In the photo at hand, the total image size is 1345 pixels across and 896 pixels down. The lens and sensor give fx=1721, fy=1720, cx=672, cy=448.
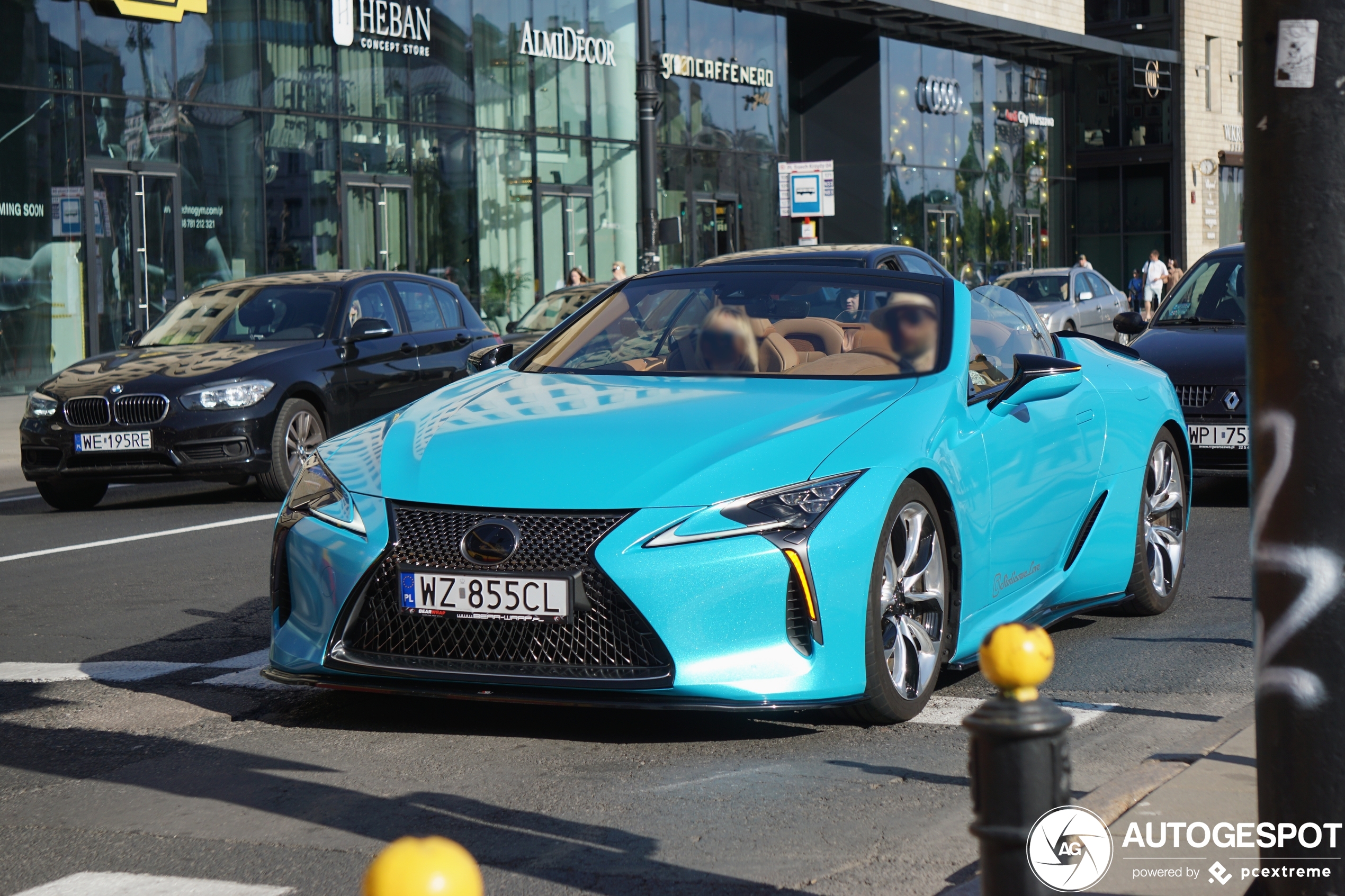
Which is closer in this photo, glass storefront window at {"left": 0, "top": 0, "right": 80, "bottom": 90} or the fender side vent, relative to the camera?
the fender side vent

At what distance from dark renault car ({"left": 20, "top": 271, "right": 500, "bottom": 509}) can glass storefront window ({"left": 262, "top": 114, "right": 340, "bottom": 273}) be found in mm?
13518

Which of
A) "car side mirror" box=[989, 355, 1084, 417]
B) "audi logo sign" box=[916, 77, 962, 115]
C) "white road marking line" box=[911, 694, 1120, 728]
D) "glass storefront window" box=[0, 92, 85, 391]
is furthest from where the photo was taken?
"audi logo sign" box=[916, 77, 962, 115]

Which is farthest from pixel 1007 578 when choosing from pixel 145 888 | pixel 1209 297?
pixel 1209 297

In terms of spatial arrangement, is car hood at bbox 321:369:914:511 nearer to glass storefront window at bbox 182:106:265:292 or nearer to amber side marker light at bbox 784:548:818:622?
amber side marker light at bbox 784:548:818:622

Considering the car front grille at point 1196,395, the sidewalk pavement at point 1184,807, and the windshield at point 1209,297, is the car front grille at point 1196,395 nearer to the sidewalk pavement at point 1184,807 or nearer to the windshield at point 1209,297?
the windshield at point 1209,297

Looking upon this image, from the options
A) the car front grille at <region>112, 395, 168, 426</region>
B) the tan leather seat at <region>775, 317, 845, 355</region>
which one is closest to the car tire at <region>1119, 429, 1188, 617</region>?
the tan leather seat at <region>775, 317, 845, 355</region>

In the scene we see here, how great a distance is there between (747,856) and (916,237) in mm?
41964

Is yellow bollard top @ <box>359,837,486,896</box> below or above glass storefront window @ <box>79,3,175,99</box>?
→ below

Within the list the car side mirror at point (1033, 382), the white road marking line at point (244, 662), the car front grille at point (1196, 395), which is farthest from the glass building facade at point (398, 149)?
the car side mirror at point (1033, 382)

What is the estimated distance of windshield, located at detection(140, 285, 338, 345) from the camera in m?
13.0

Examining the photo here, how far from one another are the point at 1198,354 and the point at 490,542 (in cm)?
724

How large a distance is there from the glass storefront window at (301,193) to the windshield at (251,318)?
44.4 ft

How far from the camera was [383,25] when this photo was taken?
29188mm

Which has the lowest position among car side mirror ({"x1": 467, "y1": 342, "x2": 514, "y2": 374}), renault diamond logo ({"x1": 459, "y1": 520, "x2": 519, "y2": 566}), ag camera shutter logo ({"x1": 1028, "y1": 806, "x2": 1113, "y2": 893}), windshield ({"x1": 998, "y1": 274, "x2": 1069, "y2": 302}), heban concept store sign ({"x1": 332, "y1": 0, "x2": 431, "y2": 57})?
ag camera shutter logo ({"x1": 1028, "y1": 806, "x2": 1113, "y2": 893})
